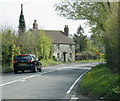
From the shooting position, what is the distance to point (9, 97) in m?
10.2

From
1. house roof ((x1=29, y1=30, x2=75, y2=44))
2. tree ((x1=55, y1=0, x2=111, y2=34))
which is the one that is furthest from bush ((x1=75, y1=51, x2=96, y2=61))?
tree ((x1=55, y1=0, x2=111, y2=34))

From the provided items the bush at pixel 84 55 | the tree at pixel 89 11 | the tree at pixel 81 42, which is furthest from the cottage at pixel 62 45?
the tree at pixel 89 11

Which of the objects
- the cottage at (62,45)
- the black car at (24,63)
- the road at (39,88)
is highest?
the cottage at (62,45)

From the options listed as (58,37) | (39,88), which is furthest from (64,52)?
(39,88)

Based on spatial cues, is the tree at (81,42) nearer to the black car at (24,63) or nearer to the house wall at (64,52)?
the house wall at (64,52)

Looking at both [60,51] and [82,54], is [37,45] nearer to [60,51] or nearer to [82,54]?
[60,51]

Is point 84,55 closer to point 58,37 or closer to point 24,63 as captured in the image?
point 58,37

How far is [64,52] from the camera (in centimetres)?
7925

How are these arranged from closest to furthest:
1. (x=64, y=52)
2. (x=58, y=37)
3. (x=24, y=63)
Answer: (x=24, y=63), (x=58, y=37), (x=64, y=52)

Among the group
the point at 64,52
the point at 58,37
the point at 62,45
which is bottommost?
the point at 64,52

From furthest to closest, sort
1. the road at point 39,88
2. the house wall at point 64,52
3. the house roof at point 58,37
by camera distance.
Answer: the house roof at point 58,37 → the house wall at point 64,52 → the road at point 39,88

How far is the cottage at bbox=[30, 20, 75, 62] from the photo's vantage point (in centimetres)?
7694

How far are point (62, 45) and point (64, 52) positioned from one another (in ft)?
7.87

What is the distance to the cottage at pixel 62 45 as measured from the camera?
252 feet
